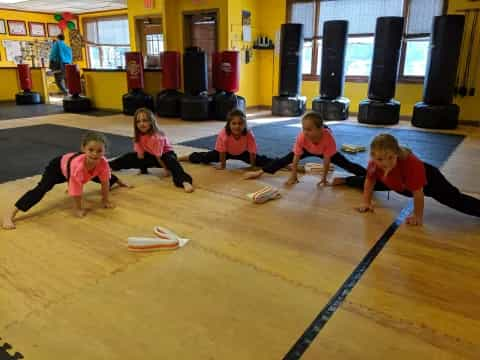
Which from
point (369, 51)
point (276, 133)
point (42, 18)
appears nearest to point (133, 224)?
point (276, 133)

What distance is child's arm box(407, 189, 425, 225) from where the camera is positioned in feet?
7.81

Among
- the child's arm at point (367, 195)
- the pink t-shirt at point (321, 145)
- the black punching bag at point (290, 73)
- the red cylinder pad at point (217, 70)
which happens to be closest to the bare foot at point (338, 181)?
the pink t-shirt at point (321, 145)

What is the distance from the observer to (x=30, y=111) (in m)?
8.42

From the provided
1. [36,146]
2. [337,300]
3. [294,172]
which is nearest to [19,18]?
[36,146]

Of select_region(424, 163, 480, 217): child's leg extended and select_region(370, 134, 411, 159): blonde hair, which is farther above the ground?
select_region(370, 134, 411, 159): blonde hair

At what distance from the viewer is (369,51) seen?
7.79 metres

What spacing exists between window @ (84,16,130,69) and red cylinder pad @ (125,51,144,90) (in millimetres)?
5371

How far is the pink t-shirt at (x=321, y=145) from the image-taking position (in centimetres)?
322

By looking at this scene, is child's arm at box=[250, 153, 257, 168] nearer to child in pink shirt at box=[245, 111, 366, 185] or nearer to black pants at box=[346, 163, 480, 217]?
child in pink shirt at box=[245, 111, 366, 185]

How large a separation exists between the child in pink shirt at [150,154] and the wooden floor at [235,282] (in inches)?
15.3

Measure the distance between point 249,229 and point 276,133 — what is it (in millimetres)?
3538

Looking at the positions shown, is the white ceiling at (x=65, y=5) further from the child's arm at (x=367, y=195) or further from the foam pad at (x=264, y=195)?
the child's arm at (x=367, y=195)

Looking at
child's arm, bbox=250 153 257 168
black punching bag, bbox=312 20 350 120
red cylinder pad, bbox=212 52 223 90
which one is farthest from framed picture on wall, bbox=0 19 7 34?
child's arm, bbox=250 153 257 168

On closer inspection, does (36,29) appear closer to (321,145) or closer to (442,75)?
(442,75)
